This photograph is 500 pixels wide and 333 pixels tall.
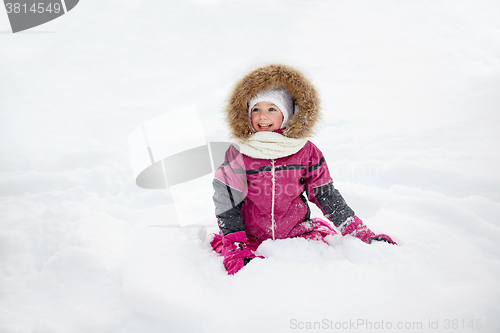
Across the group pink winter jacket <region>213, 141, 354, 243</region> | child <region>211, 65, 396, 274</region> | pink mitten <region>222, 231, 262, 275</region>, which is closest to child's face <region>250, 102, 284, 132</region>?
child <region>211, 65, 396, 274</region>

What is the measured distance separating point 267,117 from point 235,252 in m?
0.58

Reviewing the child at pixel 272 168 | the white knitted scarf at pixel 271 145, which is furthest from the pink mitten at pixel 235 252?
the white knitted scarf at pixel 271 145

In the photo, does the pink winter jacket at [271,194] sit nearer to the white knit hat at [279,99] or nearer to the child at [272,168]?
the child at [272,168]

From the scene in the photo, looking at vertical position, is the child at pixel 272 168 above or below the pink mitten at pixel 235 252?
above

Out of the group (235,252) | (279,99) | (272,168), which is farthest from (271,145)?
(235,252)

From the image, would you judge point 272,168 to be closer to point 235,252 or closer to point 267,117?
point 267,117

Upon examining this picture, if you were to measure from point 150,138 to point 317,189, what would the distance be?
0.90m

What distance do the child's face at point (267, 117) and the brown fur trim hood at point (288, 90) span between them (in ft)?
0.15

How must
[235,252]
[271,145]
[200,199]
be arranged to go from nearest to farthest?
1. [235,252]
2. [271,145]
3. [200,199]

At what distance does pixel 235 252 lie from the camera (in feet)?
3.72

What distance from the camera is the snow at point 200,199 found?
0.91m

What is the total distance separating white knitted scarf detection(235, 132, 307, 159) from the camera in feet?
4.05

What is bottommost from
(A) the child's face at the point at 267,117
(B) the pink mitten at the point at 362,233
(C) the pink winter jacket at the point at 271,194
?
(B) the pink mitten at the point at 362,233

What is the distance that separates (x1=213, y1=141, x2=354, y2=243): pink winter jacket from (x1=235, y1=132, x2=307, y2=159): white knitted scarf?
44mm
